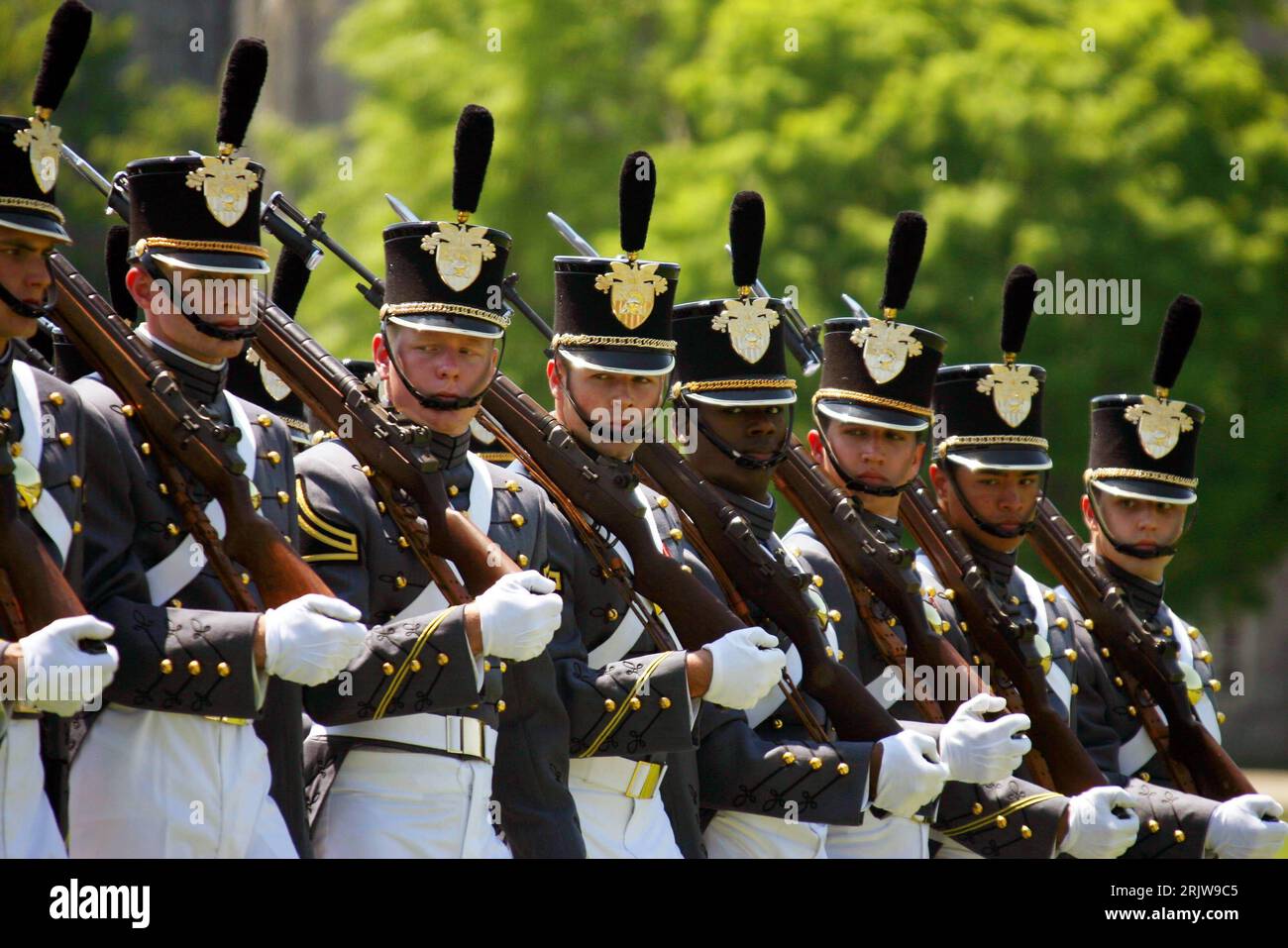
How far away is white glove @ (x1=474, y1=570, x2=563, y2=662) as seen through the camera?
6.64 m

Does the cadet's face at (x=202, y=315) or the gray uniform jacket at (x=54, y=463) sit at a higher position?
the cadet's face at (x=202, y=315)

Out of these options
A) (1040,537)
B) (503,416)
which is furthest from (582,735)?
(1040,537)

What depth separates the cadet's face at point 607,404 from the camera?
25.7ft

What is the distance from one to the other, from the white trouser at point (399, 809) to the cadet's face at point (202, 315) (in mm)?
1331

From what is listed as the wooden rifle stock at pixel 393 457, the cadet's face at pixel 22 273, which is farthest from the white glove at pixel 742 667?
the cadet's face at pixel 22 273

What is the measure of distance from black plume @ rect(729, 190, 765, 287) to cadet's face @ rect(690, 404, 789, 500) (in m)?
0.59

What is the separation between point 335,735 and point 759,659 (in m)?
1.40

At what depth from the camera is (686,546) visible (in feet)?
26.9

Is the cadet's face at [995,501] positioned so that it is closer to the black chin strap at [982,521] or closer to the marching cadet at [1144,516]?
the black chin strap at [982,521]

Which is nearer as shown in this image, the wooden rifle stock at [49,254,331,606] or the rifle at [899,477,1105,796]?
the wooden rifle stock at [49,254,331,606]

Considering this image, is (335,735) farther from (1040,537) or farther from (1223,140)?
(1223,140)

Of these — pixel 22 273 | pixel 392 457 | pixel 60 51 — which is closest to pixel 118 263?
pixel 392 457

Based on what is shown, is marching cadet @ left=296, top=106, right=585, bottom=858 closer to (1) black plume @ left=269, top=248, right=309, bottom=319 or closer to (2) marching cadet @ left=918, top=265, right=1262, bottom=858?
(1) black plume @ left=269, top=248, right=309, bottom=319

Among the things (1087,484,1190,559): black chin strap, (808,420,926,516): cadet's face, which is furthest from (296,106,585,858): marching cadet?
(1087,484,1190,559): black chin strap
